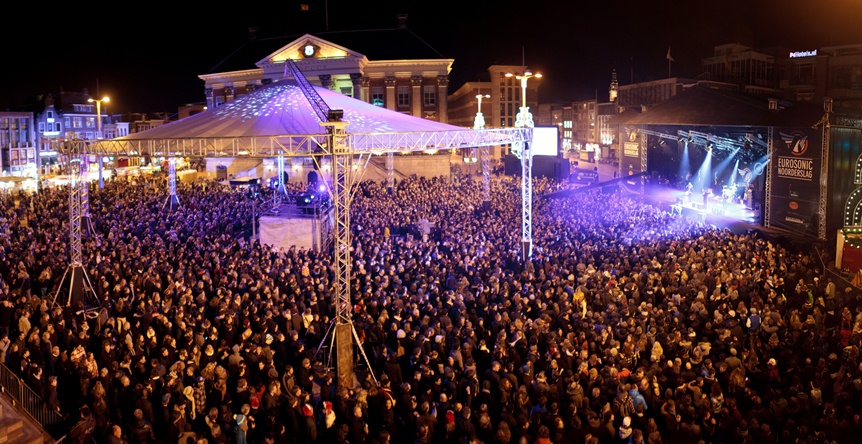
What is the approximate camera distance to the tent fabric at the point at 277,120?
17203 millimetres

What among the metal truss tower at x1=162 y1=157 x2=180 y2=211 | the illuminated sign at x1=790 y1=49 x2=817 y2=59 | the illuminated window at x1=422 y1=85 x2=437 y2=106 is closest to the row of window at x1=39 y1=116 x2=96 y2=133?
the illuminated window at x1=422 y1=85 x2=437 y2=106

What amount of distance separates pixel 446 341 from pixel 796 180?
17206 millimetres

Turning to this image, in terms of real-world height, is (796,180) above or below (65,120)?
below

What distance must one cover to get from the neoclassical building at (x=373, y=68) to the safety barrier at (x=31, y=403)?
42974 millimetres

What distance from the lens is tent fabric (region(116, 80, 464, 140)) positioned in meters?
17.2

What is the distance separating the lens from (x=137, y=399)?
8844 millimetres

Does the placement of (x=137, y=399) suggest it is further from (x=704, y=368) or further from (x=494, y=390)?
(x=704, y=368)

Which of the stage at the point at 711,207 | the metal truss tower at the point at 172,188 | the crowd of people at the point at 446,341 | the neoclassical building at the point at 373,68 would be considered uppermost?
the neoclassical building at the point at 373,68

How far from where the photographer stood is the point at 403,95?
54312mm

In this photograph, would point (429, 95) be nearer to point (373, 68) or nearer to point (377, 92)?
point (377, 92)

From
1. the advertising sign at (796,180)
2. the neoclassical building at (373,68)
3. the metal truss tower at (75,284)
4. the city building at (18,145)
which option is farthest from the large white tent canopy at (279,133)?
the city building at (18,145)

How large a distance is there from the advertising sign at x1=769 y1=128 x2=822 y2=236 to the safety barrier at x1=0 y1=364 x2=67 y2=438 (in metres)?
22.1

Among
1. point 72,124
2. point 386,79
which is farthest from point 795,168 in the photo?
point 72,124

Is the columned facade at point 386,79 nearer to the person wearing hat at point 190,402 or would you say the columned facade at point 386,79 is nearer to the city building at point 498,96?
the city building at point 498,96
